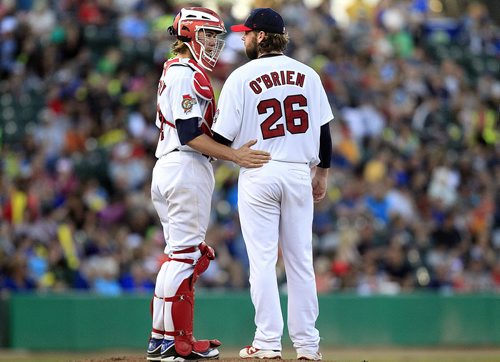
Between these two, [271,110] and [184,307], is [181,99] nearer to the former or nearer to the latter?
[271,110]

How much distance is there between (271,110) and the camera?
25.6ft

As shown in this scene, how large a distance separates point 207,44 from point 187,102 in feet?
1.81

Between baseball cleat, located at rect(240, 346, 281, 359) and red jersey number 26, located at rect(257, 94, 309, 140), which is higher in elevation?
red jersey number 26, located at rect(257, 94, 309, 140)

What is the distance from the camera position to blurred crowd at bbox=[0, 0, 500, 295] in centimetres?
1485

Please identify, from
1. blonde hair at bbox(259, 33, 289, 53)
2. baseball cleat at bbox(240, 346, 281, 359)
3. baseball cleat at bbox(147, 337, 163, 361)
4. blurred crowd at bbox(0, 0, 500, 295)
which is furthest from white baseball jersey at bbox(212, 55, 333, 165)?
blurred crowd at bbox(0, 0, 500, 295)

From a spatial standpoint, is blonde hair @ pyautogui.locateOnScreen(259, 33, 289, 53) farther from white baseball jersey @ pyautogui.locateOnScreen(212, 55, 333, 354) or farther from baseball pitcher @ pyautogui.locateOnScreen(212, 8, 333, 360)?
white baseball jersey @ pyautogui.locateOnScreen(212, 55, 333, 354)

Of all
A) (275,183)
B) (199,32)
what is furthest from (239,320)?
(199,32)

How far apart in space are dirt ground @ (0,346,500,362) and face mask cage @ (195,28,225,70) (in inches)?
223

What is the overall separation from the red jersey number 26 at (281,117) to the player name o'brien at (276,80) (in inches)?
4.0

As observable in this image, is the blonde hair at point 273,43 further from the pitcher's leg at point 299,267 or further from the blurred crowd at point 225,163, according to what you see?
the blurred crowd at point 225,163

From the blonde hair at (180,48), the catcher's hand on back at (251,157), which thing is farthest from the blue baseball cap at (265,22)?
the catcher's hand on back at (251,157)

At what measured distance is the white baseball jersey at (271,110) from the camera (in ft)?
25.5

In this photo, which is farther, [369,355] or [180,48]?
[369,355]

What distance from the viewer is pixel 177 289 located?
7684 mm
